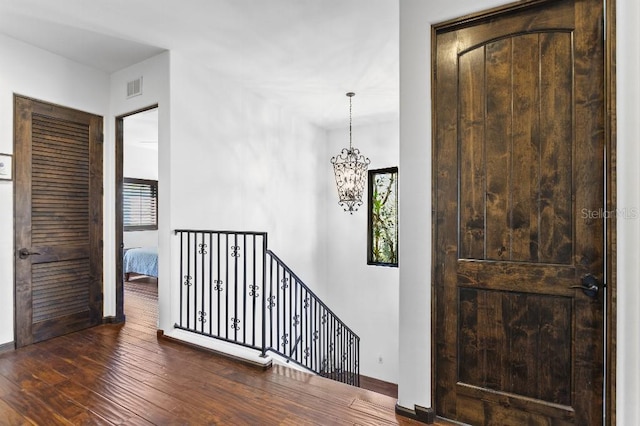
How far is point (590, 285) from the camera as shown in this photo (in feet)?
5.16

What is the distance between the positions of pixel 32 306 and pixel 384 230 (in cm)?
463

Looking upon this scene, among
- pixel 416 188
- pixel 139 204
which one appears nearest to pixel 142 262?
pixel 139 204

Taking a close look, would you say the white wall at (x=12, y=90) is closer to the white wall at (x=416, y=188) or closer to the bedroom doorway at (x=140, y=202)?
the bedroom doorway at (x=140, y=202)

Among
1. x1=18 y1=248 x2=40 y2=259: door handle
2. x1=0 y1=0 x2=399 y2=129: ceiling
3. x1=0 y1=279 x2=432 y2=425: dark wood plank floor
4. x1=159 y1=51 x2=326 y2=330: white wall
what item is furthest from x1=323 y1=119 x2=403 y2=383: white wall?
x1=18 y1=248 x2=40 y2=259: door handle

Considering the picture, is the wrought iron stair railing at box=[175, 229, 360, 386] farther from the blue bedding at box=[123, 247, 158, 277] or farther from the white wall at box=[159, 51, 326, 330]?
the blue bedding at box=[123, 247, 158, 277]

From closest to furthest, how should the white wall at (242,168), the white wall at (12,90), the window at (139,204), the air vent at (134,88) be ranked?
the white wall at (12,90), the white wall at (242,168), the air vent at (134,88), the window at (139,204)

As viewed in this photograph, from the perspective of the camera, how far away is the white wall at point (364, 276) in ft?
18.0

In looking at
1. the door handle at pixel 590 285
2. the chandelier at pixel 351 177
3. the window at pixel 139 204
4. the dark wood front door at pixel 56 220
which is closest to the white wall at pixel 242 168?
the chandelier at pixel 351 177

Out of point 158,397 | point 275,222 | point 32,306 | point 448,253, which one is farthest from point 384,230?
point 32,306

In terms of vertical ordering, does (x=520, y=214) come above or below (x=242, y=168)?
below

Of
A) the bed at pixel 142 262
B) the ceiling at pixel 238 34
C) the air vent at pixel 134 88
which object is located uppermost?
the ceiling at pixel 238 34

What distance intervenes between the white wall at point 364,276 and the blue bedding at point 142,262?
9.66 ft

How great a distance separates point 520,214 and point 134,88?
3656mm
